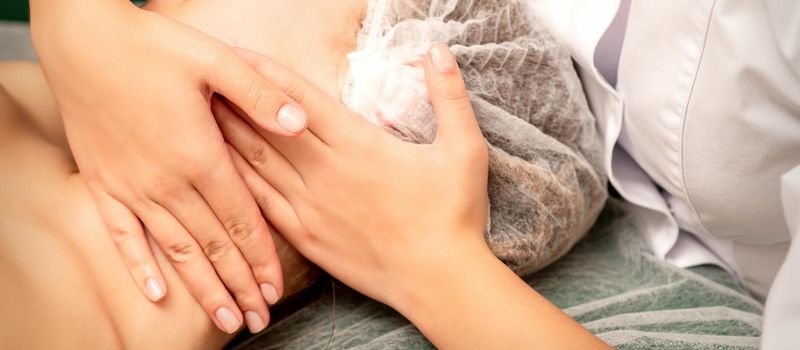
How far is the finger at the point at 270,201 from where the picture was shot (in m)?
0.67

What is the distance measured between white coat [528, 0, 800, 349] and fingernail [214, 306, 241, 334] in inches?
16.1

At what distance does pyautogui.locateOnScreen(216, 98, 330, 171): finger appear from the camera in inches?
25.2

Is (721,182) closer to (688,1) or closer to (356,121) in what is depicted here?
(688,1)

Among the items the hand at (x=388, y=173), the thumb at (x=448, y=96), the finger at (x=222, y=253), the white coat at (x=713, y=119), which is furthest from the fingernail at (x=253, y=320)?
the white coat at (x=713, y=119)

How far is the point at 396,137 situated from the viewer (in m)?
0.66

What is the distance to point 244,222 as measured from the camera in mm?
647

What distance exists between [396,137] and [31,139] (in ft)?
1.14

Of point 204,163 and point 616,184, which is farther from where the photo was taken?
point 616,184

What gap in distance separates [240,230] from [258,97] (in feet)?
0.41

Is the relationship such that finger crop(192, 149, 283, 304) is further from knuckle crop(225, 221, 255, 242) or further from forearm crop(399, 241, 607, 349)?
forearm crop(399, 241, 607, 349)

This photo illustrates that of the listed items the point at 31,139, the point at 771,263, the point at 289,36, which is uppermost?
the point at 289,36

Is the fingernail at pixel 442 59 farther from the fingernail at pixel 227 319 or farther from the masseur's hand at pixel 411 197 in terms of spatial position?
the fingernail at pixel 227 319

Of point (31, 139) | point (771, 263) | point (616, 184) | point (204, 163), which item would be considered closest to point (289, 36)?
point (204, 163)

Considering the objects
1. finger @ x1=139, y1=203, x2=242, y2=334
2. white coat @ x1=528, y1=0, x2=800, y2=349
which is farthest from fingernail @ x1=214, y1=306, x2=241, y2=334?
white coat @ x1=528, y1=0, x2=800, y2=349
